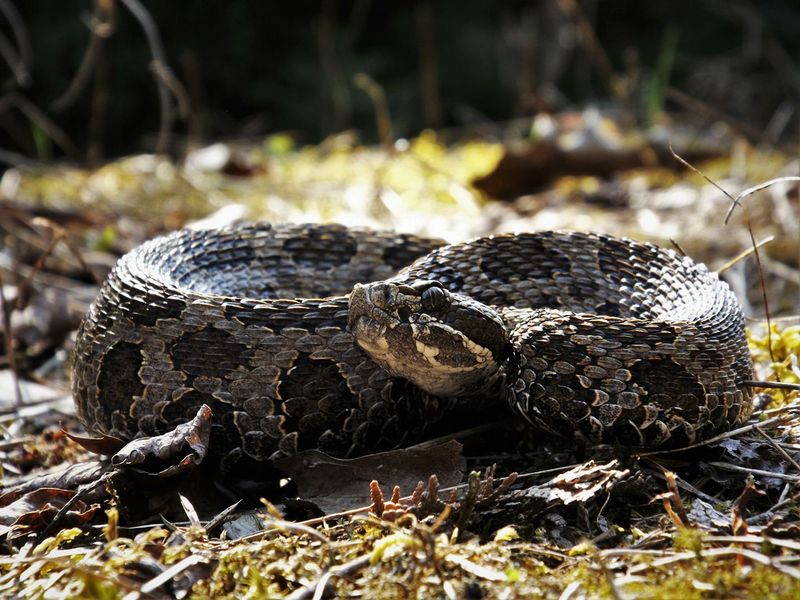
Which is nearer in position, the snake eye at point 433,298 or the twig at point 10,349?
the snake eye at point 433,298

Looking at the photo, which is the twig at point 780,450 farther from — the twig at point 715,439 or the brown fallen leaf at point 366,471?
the brown fallen leaf at point 366,471

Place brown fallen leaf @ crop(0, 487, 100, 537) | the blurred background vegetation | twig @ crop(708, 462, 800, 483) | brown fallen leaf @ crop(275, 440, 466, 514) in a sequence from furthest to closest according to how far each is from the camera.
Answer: the blurred background vegetation → brown fallen leaf @ crop(275, 440, 466, 514) → brown fallen leaf @ crop(0, 487, 100, 537) → twig @ crop(708, 462, 800, 483)

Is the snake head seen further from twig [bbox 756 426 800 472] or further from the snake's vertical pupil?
twig [bbox 756 426 800 472]

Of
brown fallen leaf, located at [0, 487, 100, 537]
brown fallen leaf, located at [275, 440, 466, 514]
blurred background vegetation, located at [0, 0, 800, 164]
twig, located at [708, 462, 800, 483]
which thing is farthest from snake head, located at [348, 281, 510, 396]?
blurred background vegetation, located at [0, 0, 800, 164]

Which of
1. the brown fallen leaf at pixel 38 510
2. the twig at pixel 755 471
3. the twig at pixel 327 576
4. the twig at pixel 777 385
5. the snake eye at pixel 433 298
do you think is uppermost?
the snake eye at pixel 433 298

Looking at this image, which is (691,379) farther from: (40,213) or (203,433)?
(40,213)

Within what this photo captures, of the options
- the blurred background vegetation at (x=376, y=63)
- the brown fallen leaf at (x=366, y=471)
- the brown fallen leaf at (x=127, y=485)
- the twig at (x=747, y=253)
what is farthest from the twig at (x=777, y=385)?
the blurred background vegetation at (x=376, y=63)

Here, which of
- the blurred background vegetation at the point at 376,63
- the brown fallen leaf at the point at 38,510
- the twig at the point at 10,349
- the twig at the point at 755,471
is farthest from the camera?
the blurred background vegetation at the point at 376,63
